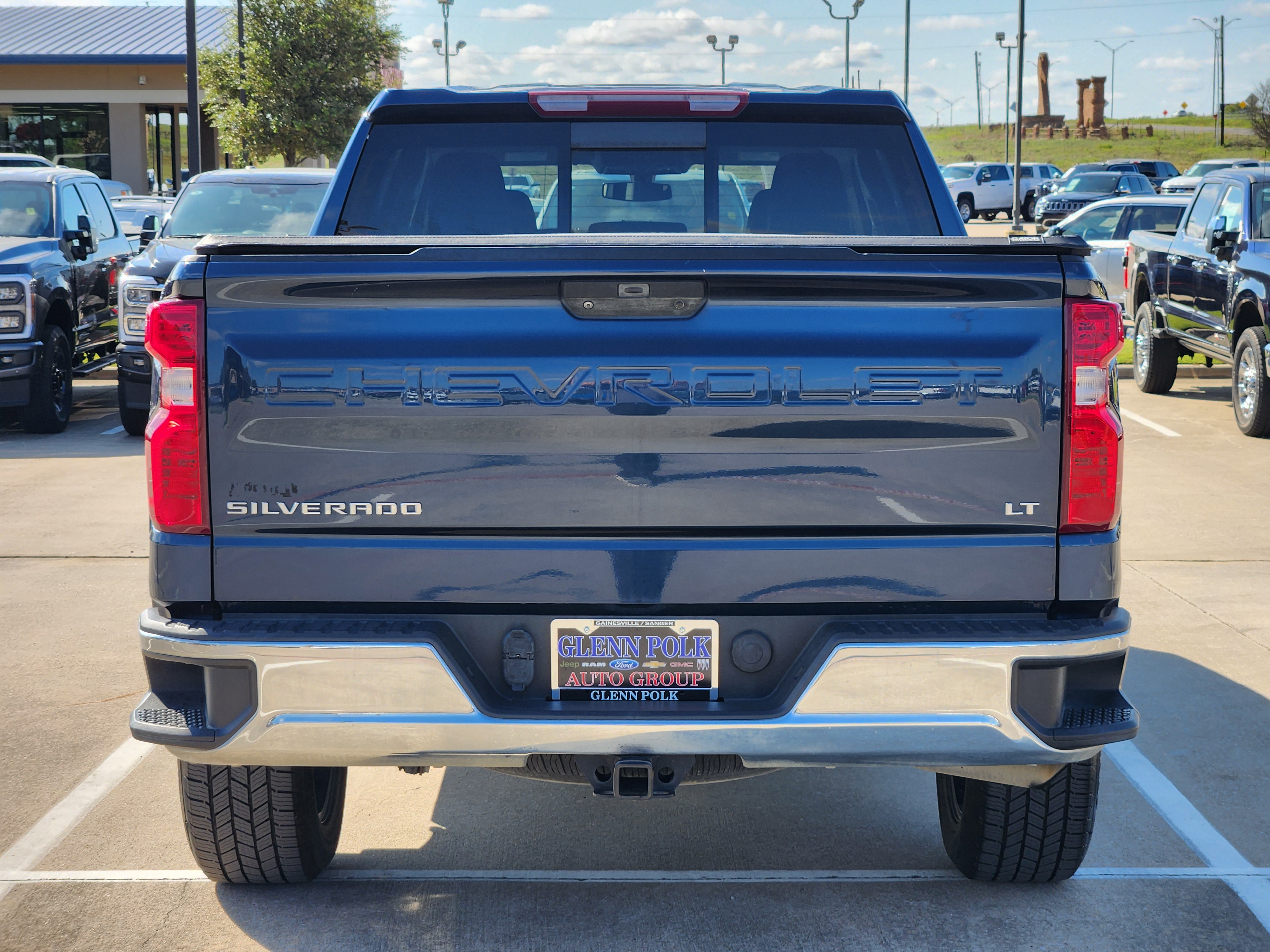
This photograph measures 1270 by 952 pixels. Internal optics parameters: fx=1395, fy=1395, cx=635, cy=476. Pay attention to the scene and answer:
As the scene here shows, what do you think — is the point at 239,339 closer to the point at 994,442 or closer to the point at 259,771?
the point at 259,771

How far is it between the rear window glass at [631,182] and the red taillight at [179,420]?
4.86 feet

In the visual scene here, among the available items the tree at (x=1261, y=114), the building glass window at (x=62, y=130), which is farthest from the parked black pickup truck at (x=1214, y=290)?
the tree at (x=1261, y=114)

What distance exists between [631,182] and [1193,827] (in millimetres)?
2606

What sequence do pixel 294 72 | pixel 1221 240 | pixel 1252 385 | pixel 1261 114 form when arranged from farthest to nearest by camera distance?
pixel 1261 114 → pixel 294 72 → pixel 1221 240 → pixel 1252 385

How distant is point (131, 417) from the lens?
1145 centimetres

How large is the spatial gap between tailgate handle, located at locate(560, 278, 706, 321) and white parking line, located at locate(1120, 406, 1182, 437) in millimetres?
9229

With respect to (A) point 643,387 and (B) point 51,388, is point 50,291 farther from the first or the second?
(A) point 643,387

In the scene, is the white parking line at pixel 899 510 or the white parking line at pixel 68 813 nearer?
the white parking line at pixel 899 510

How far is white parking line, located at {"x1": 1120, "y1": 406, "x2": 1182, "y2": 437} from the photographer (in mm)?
11688

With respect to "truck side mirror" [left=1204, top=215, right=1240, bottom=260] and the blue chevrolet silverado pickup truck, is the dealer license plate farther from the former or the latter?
"truck side mirror" [left=1204, top=215, right=1240, bottom=260]

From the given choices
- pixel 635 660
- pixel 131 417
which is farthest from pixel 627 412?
pixel 131 417

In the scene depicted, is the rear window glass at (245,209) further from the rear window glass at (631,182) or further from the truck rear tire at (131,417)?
the rear window glass at (631,182)

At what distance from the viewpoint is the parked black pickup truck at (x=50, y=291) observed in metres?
11.2

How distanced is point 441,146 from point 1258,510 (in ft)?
21.4
